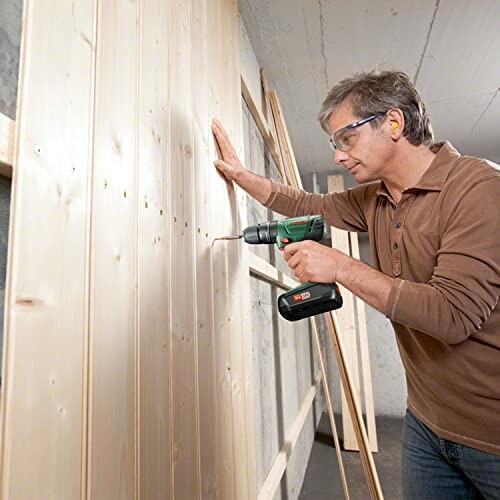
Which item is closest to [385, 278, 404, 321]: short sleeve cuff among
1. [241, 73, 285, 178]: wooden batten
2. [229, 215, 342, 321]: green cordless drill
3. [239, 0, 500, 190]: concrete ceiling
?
[229, 215, 342, 321]: green cordless drill

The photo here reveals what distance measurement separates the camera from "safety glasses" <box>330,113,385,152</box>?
1.14 m

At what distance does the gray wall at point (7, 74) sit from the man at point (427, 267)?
0.68 m

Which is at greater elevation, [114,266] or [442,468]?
[114,266]

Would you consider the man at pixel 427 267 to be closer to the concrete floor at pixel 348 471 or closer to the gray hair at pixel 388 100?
the gray hair at pixel 388 100

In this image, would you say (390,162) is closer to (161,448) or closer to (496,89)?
(161,448)

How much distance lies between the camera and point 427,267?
0.99 metres

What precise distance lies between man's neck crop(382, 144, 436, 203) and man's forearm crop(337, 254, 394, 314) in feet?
1.00

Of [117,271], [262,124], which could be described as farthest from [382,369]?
[117,271]

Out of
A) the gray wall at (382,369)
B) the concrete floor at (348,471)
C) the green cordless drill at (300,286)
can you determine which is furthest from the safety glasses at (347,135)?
the gray wall at (382,369)

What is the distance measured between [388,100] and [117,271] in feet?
3.10

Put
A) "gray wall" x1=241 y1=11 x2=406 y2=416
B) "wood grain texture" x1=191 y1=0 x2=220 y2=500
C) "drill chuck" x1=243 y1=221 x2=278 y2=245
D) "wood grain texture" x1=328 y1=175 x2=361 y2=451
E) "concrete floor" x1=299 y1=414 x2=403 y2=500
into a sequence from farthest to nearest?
"gray wall" x1=241 y1=11 x2=406 y2=416, "wood grain texture" x1=328 y1=175 x2=361 y2=451, "concrete floor" x1=299 y1=414 x2=403 y2=500, "drill chuck" x1=243 y1=221 x2=278 y2=245, "wood grain texture" x1=191 y1=0 x2=220 y2=500

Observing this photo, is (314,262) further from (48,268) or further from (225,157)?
(48,268)

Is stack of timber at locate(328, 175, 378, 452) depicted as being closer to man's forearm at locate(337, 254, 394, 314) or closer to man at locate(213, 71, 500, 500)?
man at locate(213, 71, 500, 500)

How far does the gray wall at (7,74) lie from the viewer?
0.49 metres
